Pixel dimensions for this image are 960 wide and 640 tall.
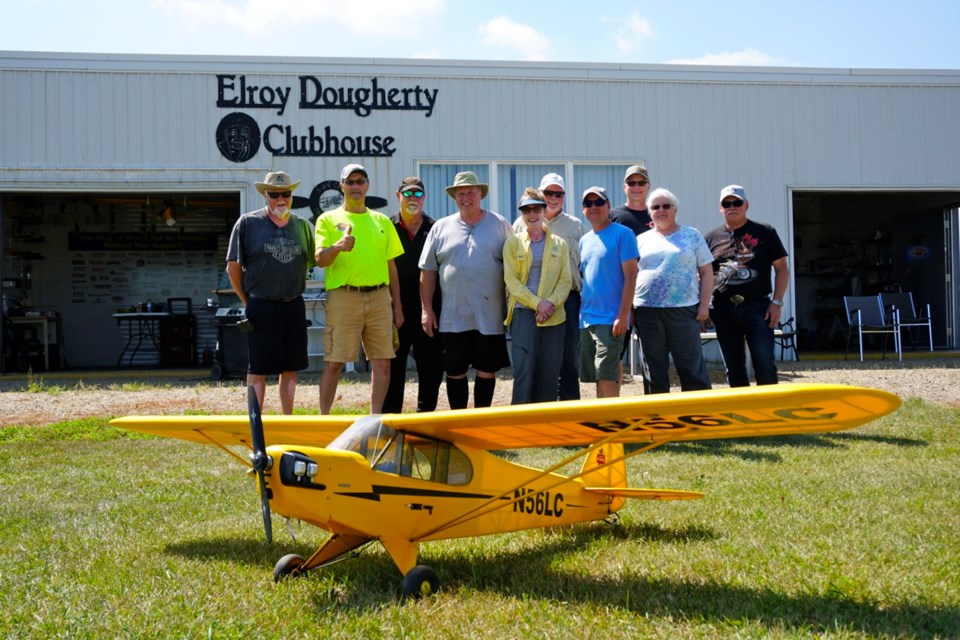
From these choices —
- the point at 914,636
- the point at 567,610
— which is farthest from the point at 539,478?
the point at 914,636

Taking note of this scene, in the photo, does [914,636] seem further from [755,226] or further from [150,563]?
[755,226]

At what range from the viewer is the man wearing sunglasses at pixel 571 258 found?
6977mm

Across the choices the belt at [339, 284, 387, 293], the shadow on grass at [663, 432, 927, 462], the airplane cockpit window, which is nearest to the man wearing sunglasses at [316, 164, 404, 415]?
the belt at [339, 284, 387, 293]

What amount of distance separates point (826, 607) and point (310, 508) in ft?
6.41

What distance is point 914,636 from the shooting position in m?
3.01

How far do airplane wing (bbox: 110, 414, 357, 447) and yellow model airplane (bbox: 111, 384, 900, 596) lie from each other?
0.01 m

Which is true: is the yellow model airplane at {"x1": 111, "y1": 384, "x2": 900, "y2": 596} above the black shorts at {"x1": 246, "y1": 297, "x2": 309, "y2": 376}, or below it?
below

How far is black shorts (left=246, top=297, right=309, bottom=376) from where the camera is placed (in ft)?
21.4

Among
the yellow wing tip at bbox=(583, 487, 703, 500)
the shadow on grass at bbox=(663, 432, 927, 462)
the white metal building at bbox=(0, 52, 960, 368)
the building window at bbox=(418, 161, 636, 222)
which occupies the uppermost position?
the white metal building at bbox=(0, 52, 960, 368)

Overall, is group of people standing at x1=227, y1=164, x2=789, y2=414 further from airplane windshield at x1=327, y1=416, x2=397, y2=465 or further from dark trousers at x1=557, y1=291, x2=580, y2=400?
airplane windshield at x1=327, y1=416, x2=397, y2=465

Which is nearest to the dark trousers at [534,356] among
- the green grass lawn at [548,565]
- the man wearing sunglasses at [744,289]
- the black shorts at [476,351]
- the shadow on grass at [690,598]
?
the black shorts at [476,351]

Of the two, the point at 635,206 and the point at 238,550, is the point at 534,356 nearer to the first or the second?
the point at 635,206

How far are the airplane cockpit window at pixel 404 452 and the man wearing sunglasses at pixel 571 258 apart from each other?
114 inches

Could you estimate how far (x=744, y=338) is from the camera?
7418mm
